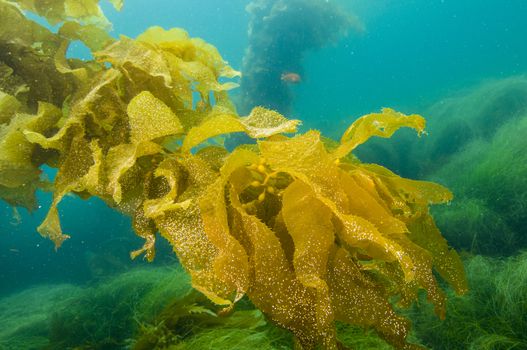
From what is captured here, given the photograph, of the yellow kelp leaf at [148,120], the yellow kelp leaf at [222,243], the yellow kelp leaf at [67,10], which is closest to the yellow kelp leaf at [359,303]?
the yellow kelp leaf at [222,243]

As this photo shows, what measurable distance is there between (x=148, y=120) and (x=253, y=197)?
0.95 feet

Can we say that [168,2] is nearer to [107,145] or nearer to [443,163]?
[443,163]

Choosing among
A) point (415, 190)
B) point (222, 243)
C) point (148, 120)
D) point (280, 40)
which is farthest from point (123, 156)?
point (280, 40)

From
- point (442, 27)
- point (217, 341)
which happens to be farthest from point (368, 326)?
point (442, 27)

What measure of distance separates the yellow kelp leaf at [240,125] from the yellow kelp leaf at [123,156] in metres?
0.08

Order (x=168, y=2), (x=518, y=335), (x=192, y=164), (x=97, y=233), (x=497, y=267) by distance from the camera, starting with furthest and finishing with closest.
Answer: (x=168, y=2)
(x=97, y=233)
(x=497, y=267)
(x=518, y=335)
(x=192, y=164)

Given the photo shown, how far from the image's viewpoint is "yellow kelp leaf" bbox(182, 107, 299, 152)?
689mm

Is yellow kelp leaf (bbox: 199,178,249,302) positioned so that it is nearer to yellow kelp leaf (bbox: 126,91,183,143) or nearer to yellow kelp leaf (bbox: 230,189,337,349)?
yellow kelp leaf (bbox: 230,189,337,349)

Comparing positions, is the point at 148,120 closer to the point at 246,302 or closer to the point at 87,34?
the point at 87,34

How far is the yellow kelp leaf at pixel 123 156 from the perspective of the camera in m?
0.72

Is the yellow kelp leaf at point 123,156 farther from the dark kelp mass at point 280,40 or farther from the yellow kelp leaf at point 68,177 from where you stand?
the dark kelp mass at point 280,40

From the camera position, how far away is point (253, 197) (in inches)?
29.5

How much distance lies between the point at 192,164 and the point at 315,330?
0.41 metres

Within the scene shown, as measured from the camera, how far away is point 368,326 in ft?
2.12
